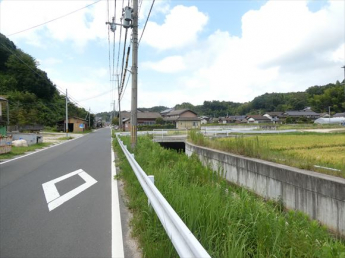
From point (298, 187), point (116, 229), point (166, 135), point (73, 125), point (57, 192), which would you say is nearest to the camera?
point (116, 229)

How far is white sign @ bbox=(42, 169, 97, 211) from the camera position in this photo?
5579mm

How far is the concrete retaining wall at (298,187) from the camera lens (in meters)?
4.27

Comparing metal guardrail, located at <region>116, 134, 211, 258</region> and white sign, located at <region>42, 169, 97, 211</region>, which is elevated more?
metal guardrail, located at <region>116, 134, 211, 258</region>

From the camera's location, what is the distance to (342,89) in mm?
82812

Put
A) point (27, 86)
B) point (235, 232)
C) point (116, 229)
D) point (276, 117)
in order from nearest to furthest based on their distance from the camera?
point (235, 232)
point (116, 229)
point (27, 86)
point (276, 117)

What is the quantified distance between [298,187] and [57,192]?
5.67 meters

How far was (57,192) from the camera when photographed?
21.1 feet

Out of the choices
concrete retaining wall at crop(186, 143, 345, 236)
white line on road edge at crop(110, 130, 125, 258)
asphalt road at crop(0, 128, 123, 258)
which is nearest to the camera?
white line on road edge at crop(110, 130, 125, 258)

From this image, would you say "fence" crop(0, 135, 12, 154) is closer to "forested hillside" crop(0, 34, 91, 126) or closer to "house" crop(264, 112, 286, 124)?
"forested hillside" crop(0, 34, 91, 126)

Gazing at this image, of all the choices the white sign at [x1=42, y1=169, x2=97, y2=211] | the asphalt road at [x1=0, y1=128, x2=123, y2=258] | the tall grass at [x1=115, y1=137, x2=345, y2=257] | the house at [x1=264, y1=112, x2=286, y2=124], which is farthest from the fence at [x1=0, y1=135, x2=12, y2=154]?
the house at [x1=264, y1=112, x2=286, y2=124]

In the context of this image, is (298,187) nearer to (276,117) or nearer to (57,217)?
(57,217)

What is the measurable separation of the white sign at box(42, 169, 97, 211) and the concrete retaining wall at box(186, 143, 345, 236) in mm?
4515

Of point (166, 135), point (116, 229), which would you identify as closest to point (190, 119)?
point (166, 135)

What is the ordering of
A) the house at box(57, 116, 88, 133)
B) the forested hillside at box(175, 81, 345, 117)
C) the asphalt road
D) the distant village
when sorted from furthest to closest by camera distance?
the forested hillside at box(175, 81, 345, 117) < the distant village < the house at box(57, 116, 88, 133) < the asphalt road
